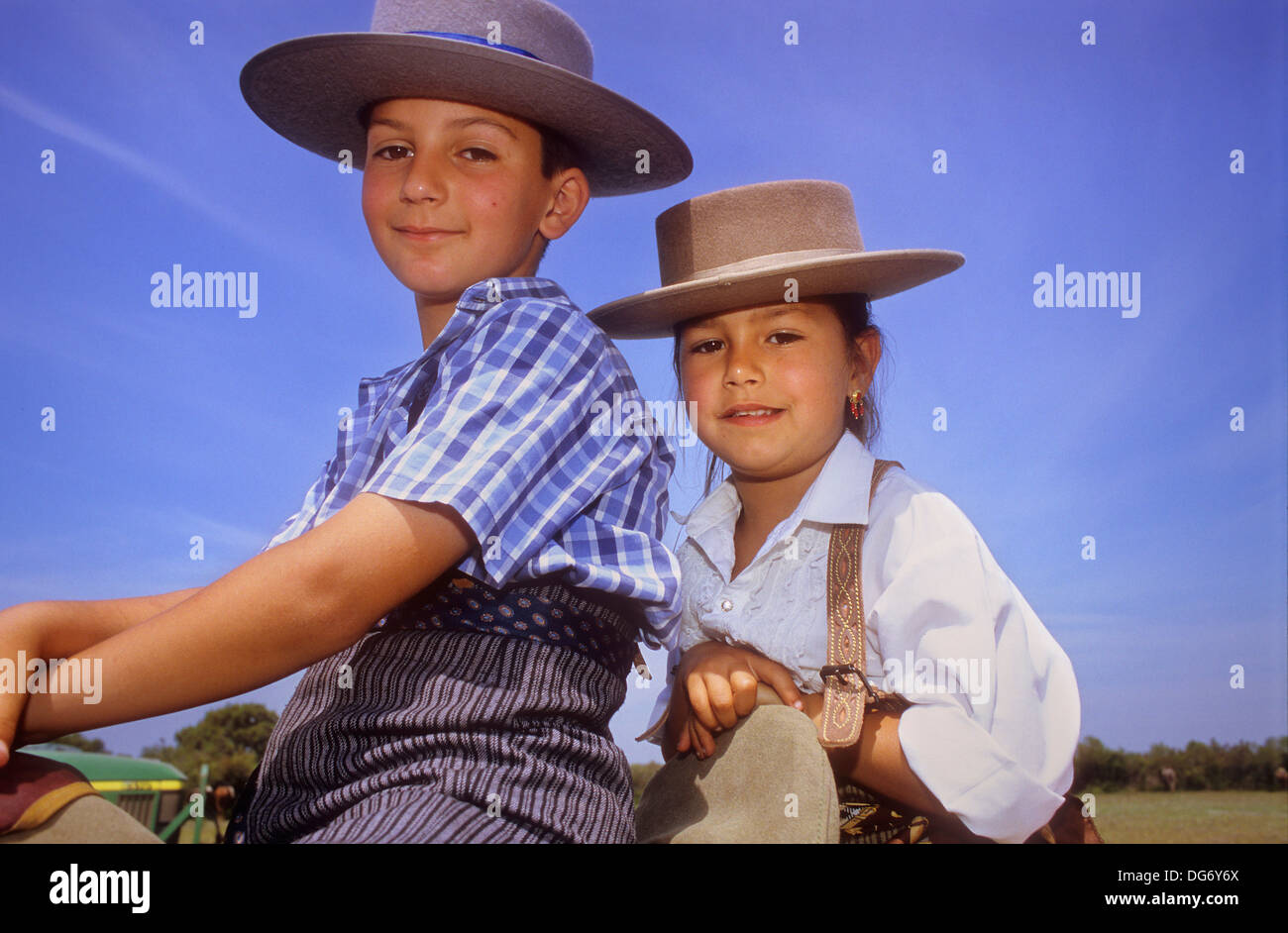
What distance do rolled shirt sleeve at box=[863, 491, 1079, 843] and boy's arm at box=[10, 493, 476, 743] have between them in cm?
86

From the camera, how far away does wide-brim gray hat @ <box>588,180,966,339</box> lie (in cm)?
191

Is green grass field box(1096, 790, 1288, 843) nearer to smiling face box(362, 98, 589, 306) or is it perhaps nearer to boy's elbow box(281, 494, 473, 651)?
boy's elbow box(281, 494, 473, 651)

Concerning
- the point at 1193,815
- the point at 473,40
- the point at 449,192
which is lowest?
the point at 1193,815

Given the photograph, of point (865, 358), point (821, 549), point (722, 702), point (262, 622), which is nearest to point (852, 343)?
point (865, 358)

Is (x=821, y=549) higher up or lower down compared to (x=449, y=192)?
lower down

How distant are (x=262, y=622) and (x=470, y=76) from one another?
3.06 feet

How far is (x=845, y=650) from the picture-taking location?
5.64 feet

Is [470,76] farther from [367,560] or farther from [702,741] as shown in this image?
[702,741]

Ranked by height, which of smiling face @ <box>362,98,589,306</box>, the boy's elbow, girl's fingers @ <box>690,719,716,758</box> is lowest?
girl's fingers @ <box>690,719,716,758</box>

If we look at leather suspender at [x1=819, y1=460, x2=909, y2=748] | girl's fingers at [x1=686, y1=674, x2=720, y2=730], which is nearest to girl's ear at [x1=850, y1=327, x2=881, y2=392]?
leather suspender at [x1=819, y1=460, x2=909, y2=748]

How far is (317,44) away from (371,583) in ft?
3.20
